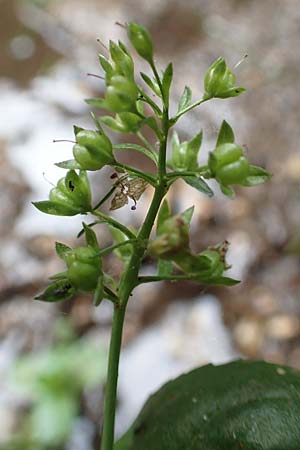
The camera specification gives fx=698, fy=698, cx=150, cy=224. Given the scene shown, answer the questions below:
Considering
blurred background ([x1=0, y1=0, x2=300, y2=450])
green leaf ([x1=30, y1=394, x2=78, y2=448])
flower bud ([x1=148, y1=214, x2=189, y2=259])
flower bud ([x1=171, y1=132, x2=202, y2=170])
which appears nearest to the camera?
flower bud ([x1=148, y1=214, x2=189, y2=259])

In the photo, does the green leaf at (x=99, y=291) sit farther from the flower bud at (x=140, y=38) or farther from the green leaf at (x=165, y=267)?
the flower bud at (x=140, y=38)

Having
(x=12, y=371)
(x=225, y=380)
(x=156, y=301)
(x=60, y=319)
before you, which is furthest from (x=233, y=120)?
(x=225, y=380)

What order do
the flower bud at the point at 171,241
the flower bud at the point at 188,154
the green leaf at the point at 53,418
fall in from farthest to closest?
the green leaf at the point at 53,418 < the flower bud at the point at 188,154 < the flower bud at the point at 171,241

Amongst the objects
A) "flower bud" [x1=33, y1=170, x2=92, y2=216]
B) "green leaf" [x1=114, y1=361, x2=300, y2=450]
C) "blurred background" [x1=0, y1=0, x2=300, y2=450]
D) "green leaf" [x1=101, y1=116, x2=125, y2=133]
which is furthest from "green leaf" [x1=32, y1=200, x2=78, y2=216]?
"blurred background" [x1=0, y1=0, x2=300, y2=450]

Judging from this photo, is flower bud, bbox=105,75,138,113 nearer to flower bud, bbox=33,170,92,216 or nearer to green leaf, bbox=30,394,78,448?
flower bud, bbox=33,170,92,216

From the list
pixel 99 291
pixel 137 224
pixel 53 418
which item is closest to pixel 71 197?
pixel 99 291

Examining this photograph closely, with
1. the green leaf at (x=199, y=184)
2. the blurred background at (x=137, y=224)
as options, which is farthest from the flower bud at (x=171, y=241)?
the blurred background at (x=137, y=224)

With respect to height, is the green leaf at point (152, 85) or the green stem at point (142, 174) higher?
the green leaf at point (152, 85)
